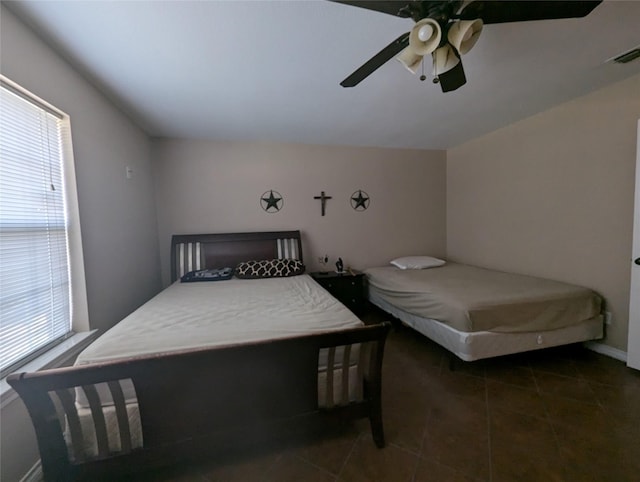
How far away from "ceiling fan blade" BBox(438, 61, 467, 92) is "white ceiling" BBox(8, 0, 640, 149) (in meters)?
0.34

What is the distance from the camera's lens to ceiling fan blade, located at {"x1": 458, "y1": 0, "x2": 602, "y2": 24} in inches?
44.3

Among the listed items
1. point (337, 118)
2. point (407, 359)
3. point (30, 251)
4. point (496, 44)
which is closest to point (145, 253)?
point (30, 251)

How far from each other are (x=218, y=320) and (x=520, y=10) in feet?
7.59

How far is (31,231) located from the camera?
151cm

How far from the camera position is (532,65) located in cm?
196

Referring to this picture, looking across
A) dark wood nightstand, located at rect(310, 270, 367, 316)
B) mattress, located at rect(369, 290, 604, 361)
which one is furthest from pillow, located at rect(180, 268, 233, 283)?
mattress, located at rect(369, 290, 604, 361)

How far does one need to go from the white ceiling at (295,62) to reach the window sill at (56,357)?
74.6 inches

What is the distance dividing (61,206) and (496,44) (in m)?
3.11

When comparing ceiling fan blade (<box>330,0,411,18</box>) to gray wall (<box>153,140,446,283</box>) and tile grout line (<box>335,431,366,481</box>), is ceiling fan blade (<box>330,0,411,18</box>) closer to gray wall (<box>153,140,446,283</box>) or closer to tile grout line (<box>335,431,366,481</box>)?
tile grout line (<box>335,431,366,481</box>)

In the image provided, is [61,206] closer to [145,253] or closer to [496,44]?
[145,253]

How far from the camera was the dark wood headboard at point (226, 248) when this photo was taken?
11.0 feet

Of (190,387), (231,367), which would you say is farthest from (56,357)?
(231,367)

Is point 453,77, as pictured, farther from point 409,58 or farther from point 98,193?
point 98,193

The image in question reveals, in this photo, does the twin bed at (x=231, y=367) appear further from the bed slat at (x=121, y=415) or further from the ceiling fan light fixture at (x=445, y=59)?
the ceiling fan light fixture at (x=445, y=59)
